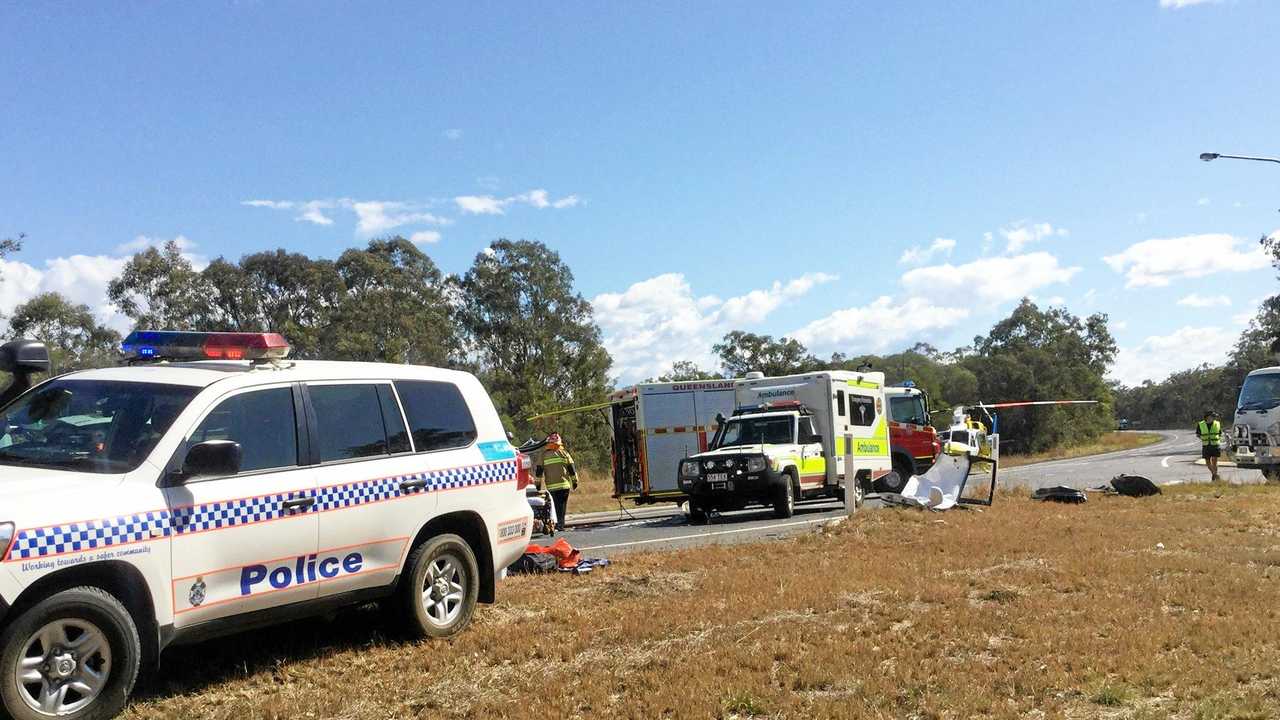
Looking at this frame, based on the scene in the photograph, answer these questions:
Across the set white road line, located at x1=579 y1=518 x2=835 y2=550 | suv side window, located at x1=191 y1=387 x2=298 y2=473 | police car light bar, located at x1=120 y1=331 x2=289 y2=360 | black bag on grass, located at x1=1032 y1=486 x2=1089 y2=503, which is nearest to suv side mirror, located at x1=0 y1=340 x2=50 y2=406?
police car light bar, located at x1=120 y1=331 x2=289 y2=360

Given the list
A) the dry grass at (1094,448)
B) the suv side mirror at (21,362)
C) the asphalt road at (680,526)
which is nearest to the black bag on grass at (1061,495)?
the asphalt road at (680,526)

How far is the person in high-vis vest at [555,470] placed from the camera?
55.7 feet

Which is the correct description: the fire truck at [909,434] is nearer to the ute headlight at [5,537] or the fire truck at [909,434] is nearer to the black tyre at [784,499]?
the black tyre at [784,499]

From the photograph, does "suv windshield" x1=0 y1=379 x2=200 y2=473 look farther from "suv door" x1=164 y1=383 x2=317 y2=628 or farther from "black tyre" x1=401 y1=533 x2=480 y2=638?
"black tyre" x1=401 y1=533 x2=480 y2=638

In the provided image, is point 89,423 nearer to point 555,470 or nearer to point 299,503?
point 299,503

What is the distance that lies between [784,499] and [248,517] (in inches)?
515

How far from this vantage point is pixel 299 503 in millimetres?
6125

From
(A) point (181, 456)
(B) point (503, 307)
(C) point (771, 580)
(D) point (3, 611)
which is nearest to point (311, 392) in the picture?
(A) point (181, 456)

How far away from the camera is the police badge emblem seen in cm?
556

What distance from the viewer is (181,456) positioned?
5590 mm

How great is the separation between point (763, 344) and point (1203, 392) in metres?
75.5

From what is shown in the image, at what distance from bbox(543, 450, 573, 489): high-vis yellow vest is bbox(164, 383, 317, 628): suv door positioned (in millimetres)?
10730

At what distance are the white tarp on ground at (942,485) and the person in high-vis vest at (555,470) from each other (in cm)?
538

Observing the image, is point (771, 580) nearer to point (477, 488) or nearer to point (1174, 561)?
point (477, 488)
